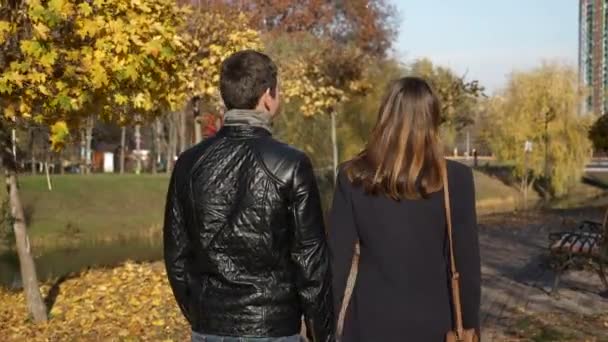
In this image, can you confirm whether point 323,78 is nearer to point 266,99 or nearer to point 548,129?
point 548,129

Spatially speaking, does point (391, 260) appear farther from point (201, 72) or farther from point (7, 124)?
point (201, 72)

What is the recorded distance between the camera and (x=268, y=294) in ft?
10.6

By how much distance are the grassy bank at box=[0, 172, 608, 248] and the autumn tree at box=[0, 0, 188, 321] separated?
21018 mm

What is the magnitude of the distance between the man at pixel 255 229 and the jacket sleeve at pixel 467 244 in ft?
1.62

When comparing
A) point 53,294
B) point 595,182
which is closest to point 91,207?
point 53,294

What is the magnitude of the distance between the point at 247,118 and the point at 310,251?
53cm

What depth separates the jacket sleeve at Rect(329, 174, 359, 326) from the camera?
11.3ft

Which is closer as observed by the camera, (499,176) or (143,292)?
(143,292)

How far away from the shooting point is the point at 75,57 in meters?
9.40

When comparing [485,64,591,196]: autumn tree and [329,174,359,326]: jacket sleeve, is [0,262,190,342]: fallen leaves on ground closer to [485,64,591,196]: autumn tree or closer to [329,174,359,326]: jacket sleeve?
[329,174,359,326]: jacket sleeve

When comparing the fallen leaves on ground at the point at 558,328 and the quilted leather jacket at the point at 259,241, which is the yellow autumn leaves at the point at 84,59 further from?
the quilted leather jacket at the point at 259,241

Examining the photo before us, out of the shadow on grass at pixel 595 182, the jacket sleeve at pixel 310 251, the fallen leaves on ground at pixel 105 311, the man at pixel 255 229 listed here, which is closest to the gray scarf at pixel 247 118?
the man at pixel 255 229

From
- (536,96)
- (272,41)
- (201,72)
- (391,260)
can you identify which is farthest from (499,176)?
(391,260)

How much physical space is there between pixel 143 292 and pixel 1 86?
3644 mm
